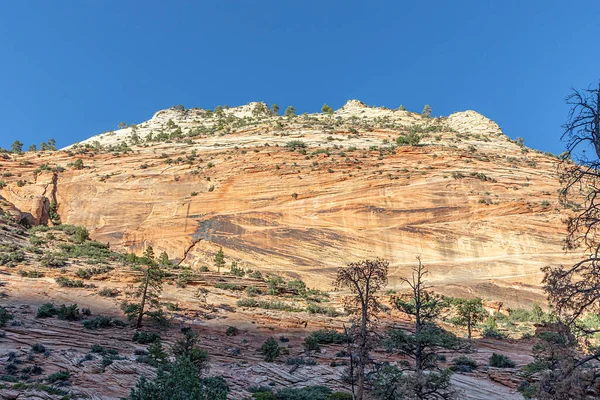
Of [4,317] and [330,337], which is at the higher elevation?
[4,317]

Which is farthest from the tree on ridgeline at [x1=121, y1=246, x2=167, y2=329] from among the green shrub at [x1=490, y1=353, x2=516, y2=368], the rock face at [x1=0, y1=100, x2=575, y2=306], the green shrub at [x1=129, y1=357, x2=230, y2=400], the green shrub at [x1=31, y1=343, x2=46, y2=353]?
the green shrub at [x1=490, y1=353, x2=516, y2=368]

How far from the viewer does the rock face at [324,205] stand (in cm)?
3600

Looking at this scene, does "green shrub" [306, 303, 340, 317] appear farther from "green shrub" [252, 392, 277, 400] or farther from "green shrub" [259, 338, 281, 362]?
"green shrub" [252, 392, 277, 400]

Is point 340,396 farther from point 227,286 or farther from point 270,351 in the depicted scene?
point 227,286

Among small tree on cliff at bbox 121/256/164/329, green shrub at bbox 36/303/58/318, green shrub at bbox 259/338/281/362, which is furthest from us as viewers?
small tree on cliff at bbox 121/256/164/329

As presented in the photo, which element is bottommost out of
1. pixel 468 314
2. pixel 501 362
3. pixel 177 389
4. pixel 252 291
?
pixel 501 362

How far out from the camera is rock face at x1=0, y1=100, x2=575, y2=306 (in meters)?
36.0

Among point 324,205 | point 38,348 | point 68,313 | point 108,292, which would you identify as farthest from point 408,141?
point 38,348

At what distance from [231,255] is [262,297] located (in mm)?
9501

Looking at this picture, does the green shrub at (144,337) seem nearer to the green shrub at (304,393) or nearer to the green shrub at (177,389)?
the green shrub at (304,393)

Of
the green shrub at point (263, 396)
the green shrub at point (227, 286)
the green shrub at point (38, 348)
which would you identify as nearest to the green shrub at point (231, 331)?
the green shrub at point (227, 286)

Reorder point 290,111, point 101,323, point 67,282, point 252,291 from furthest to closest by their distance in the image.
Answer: point 290,111
point 252,291
point 67,282
point 101,323

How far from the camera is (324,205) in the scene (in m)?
41.2

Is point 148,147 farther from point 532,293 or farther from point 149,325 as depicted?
point 532,293
